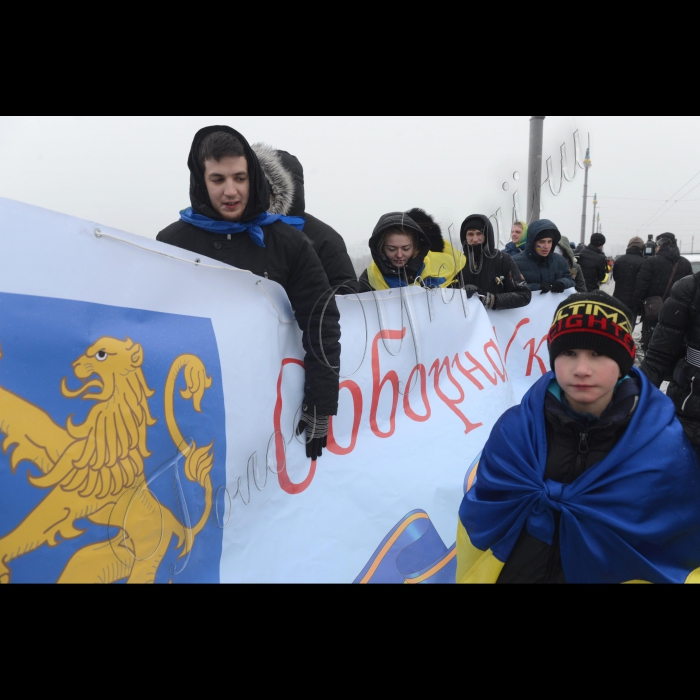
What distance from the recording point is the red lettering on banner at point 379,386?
2375mm

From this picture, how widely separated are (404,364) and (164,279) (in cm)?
145

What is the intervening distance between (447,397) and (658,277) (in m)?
5.07

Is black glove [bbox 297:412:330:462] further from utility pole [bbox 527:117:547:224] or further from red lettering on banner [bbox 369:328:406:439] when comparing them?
utility pole [bbox 527:117:547:224]

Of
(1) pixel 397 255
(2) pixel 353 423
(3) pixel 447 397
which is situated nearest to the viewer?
(2) pixel 353 423

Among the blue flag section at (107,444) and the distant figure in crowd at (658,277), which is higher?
the distant figure in crowd at (658,277)

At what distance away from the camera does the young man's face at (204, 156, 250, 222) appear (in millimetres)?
1797

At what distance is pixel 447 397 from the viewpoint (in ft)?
9.55

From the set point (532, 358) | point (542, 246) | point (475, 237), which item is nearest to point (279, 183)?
point (475, 237)

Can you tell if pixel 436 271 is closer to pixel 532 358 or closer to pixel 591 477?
pixel 532 358

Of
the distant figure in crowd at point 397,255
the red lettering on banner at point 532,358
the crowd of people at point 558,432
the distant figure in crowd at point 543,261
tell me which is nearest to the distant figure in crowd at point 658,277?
the distant figure in crowd at point 543,261

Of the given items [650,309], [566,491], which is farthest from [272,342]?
[650,309]

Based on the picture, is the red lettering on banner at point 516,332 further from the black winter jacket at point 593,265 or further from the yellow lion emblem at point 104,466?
the black winter jacket at point 593,265

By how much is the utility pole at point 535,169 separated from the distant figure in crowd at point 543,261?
0.59 meters

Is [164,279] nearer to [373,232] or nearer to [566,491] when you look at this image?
[566,491]
